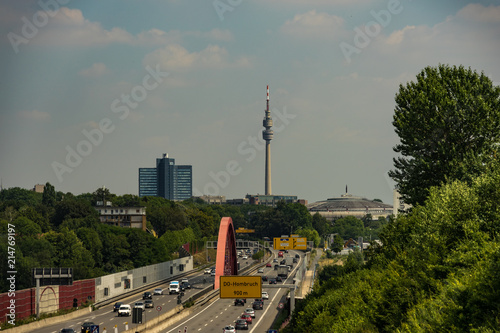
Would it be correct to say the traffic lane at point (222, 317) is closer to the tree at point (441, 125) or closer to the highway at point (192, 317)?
the highway at point (192, 317)

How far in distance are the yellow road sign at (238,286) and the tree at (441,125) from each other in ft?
54.6

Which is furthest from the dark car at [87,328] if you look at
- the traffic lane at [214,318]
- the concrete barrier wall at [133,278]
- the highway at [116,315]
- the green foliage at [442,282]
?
the concrete barrier wall at [133,278]

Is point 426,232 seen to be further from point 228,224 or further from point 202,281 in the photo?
point 202,281

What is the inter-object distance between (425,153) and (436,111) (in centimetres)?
386

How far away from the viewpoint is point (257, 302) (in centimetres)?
10788

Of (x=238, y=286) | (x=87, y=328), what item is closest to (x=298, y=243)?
(x=238, y=286)

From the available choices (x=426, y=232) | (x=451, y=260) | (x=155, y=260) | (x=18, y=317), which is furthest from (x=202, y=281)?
(x=451, y=260)

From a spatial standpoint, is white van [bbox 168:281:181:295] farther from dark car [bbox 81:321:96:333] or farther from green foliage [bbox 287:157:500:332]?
green foliage [bbox 287:157:500:332]

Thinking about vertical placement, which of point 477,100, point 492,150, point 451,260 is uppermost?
point 477,100

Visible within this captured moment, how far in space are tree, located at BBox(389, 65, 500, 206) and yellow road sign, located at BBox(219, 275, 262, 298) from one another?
54.6ft

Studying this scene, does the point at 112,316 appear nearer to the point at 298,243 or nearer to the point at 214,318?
the point at 214,318

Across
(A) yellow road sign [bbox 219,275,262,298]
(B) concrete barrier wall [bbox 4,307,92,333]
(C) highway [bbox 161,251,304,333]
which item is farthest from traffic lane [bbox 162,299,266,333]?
(B) concrete barrier wall [bbox 4,307,92,333]

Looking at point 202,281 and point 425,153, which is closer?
point 425,153

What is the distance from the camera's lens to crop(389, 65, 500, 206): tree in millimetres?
65062
